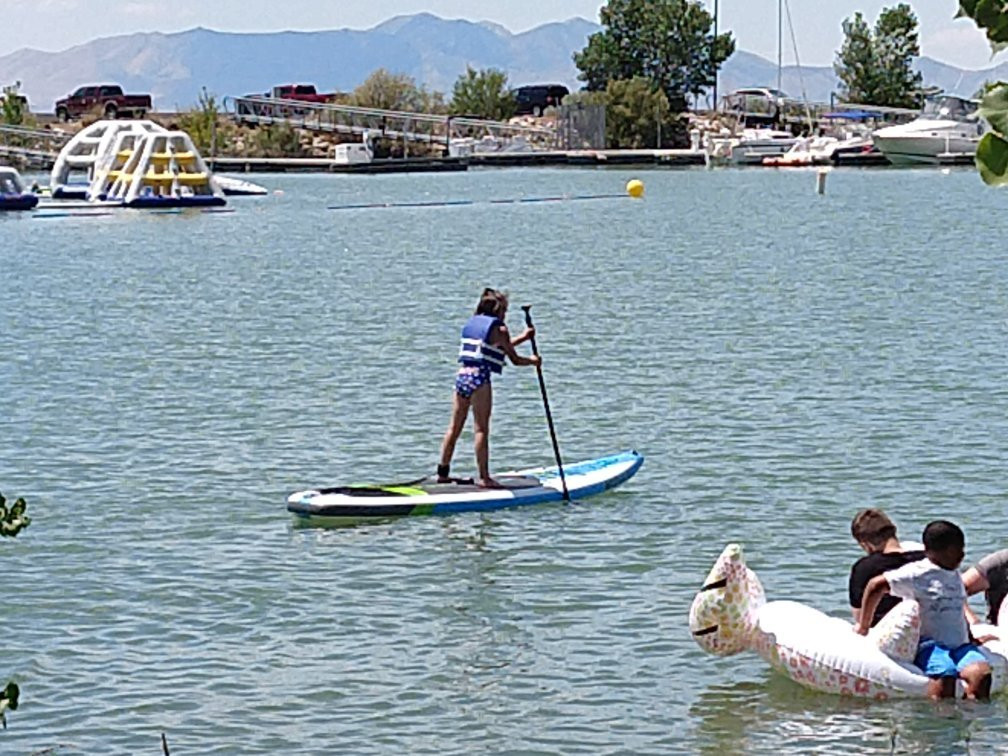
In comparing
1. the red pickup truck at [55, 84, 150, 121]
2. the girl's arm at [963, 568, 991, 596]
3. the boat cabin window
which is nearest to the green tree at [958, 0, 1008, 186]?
the girl's arm at [963, 568, 991, 596]

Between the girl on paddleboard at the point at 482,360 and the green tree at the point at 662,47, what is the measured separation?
122 metres

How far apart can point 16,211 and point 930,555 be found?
6075cm

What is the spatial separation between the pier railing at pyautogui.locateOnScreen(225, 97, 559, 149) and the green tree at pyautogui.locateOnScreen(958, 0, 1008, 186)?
119163mm

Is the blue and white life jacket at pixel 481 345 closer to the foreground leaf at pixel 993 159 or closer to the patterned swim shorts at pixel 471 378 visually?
the patterned swim shorts at pixel 471 378

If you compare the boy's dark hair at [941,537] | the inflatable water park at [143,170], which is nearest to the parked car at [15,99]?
the inflatable water park at [143,170]

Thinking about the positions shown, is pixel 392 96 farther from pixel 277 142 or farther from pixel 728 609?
pixel 728 609

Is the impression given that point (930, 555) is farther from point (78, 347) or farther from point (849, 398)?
point (78, 347)

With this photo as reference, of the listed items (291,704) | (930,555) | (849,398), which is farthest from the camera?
(849,398)

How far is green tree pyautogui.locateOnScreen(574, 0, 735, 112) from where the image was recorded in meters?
138

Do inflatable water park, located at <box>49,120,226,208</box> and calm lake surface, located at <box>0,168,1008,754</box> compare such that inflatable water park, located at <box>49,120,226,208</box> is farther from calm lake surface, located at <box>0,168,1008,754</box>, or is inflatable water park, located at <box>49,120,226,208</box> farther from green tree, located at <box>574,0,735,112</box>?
green tree, located at <box>574,0,735,112</box>

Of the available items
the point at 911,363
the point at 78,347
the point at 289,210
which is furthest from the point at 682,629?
the point at 289,210

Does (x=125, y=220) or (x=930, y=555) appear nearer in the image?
(x=930, y=555)

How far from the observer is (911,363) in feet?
87.7

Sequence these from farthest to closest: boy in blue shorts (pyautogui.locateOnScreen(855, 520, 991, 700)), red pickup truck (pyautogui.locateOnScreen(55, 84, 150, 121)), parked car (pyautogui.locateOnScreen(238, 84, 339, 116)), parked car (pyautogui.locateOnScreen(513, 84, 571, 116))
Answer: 1. parked car (pyautogui.locateOnScreen(513, 84, 571, 116))
2. parked car (pyautogui.locateOnScreen(238, 84, 339, 116))
3. red pickup truck (pyautogui.locateOnScreen(55, 84, 150, 121))
4. boy in blue shorts (pyautogui.locateOnScreen(855, 520, 991, 700))
